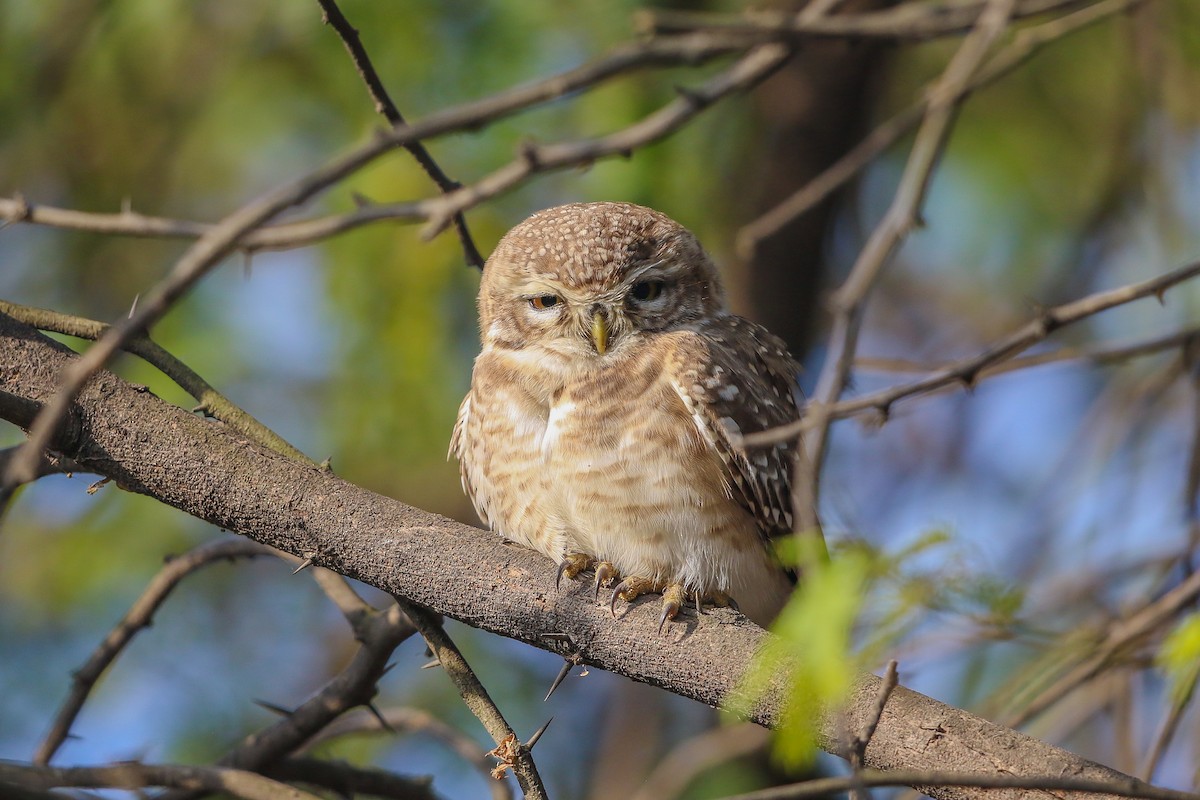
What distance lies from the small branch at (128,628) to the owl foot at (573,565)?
825 millimetres

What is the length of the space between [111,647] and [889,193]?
6254mm

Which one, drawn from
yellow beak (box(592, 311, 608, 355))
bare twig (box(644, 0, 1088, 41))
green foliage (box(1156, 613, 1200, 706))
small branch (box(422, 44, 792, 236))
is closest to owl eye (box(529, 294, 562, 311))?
yellow beak (box(592, 311, 608, 355))

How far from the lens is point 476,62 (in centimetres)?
597

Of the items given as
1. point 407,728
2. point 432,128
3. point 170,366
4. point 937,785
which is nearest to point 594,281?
point 170,366

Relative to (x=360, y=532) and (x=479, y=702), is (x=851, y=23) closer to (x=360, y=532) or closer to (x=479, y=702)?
(x=360, y=532)

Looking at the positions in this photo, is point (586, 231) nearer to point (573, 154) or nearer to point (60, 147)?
point (573, 154)

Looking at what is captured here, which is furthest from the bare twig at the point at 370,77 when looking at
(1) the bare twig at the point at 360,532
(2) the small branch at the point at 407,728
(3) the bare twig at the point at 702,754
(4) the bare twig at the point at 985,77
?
(3) the bare twig at the point at 702,754

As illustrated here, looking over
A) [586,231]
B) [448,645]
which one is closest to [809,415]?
[448,645]

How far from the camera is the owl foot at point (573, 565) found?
129 inches

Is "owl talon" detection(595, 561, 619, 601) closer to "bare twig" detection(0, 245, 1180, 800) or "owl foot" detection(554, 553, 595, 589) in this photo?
"owl foot" detection(554, 553, 595, 589)

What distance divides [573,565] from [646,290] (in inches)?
47.5

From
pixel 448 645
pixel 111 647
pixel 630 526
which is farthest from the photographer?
pixel 630 526

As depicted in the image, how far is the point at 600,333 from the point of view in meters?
4.17

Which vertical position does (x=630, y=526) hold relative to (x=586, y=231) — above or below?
below
